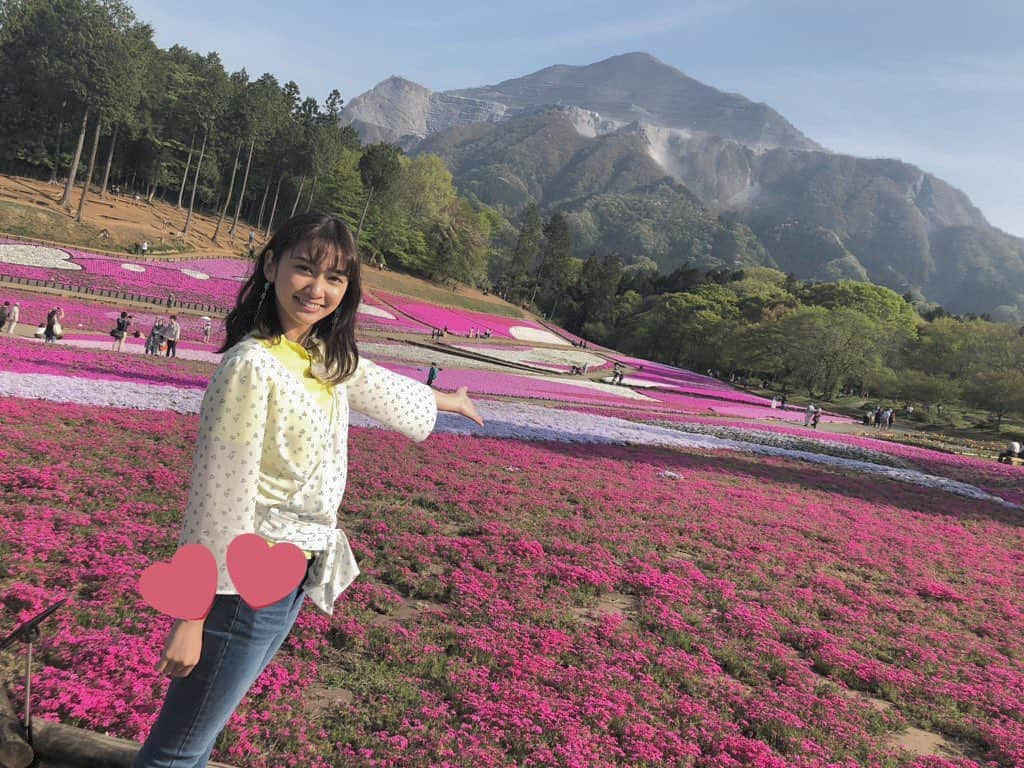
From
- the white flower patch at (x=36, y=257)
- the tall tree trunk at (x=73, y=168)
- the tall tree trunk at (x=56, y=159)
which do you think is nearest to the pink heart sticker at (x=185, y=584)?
the white flower patch at (x=36, y=257)

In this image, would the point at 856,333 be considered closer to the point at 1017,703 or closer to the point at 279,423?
the point at 1017,703

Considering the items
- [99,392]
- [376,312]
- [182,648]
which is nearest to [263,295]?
[182,648]

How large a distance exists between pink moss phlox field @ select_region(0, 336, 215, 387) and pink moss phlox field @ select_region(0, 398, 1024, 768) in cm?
495

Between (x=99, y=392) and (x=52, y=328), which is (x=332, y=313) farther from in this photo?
(x=52, y=328)

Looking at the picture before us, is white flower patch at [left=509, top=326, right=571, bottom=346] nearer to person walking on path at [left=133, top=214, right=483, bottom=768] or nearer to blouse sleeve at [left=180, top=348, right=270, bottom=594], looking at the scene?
person walking on path at [left=133, top=214, right=483, bottom=768]

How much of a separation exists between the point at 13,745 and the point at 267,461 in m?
2.39

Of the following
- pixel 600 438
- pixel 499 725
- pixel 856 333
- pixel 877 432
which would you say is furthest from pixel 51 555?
pixel 856 333

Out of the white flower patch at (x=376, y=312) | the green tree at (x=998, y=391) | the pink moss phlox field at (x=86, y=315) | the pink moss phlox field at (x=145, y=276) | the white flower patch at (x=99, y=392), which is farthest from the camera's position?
the white flower patch at (x=376, y=312)

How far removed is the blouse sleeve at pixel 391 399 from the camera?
2.76m

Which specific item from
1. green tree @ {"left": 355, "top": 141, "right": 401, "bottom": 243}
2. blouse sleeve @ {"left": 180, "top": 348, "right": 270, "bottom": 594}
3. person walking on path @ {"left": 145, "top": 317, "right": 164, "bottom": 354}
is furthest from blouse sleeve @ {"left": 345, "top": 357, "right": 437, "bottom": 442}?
green tree @ {"left": 355, "top": 141, "right": 401, "bottom": 243}

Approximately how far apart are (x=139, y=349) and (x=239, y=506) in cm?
2815

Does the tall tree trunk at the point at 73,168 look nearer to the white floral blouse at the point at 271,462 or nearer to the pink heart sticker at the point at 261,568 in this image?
the white floral blouse at the point at 271,462

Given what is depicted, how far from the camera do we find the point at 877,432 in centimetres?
4072

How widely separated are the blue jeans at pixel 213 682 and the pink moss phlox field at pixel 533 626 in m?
2.19
